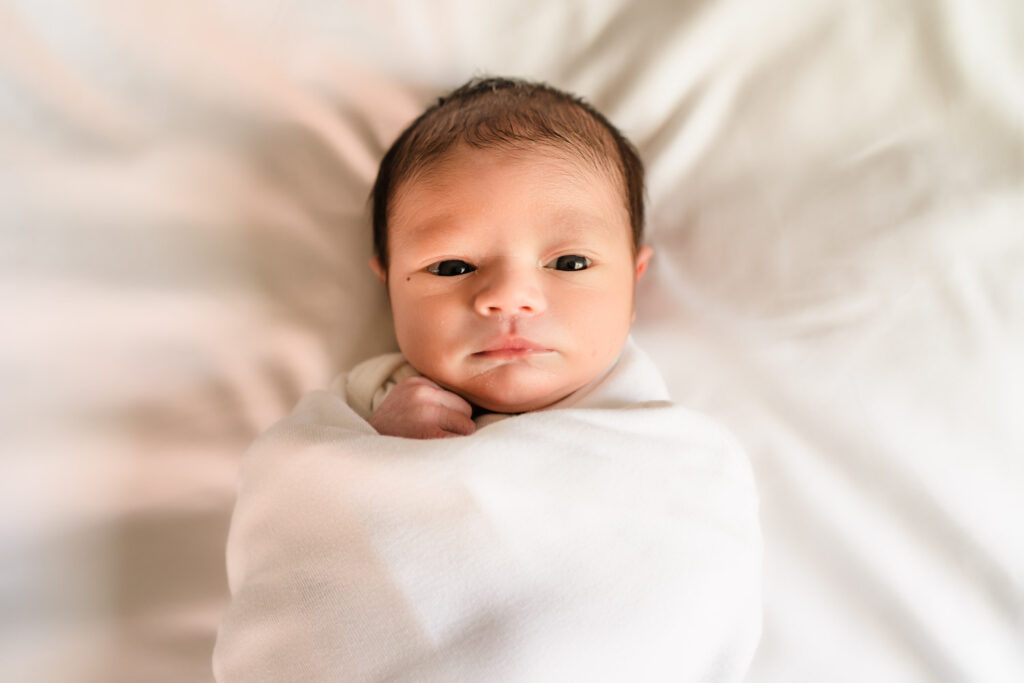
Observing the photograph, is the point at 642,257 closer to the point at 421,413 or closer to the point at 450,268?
the point at 450,268

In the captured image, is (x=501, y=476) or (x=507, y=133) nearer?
(x=501, y=476)

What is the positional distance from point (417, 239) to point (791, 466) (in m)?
0.68

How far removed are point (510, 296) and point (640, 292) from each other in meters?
0.39

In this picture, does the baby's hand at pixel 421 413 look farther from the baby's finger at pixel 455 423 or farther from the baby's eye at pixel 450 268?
the baby's eye at pixel 450 268

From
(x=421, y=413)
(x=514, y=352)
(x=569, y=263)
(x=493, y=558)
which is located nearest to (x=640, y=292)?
(x=569, y=263)

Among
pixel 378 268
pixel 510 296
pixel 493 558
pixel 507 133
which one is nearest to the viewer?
pixel 493 558

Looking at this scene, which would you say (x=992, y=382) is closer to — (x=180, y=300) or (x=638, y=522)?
(x=638, y=522)

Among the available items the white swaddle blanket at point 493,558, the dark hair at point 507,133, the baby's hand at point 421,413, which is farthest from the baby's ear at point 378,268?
the white swaddle blanket at point 493,558

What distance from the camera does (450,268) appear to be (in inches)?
44.0

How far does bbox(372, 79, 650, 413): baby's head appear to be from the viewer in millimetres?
1061

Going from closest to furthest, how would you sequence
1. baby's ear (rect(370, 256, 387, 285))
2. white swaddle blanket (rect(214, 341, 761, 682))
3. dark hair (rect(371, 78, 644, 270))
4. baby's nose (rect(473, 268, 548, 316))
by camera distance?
white swaddle blanket (rect(214, 341, 761, 682)) → baby's nose (rect(473, 268, 548, 316)) → dark hair (rect(371, 78, 644, 270)) → baby's ear (rect(370, 256, 387, 285))

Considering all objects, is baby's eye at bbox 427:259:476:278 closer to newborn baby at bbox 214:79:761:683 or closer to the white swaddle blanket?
newborn baby at bbox 214:79:761:683

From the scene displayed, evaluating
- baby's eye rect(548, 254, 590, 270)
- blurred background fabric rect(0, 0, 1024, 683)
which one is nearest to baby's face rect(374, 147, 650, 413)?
baby's eye rect(548, 254, 590, 270)

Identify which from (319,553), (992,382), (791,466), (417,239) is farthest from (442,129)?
(992,382)
